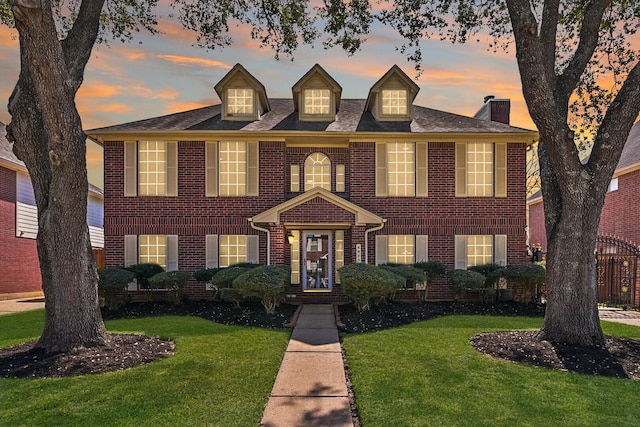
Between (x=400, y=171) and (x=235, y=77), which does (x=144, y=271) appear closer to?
(x=235, y=77)

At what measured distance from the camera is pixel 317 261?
15.5m

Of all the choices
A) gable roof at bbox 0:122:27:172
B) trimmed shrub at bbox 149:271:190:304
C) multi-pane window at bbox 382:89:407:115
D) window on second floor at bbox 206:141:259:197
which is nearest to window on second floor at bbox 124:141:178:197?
window on second floor at bbox 206:141:259:197

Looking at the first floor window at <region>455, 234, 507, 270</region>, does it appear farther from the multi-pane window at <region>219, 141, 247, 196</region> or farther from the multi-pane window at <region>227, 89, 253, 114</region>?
the multi-pane window at <region>227, 89, 253, 114</region>

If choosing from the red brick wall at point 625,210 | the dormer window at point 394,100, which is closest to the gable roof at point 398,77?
the dormer window at point 394,100

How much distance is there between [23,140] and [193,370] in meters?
5.00

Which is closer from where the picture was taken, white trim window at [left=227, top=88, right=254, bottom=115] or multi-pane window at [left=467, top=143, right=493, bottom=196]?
multi-pane window at [left=467, top=143, right=493, bottom=196]

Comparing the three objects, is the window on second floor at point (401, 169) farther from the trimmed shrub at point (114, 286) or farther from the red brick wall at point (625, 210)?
the red brick wall at point (625, 210)

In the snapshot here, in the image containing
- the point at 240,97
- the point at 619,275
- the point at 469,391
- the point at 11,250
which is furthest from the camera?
the point at 11,250

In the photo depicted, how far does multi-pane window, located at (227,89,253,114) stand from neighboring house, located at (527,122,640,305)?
42.2ft

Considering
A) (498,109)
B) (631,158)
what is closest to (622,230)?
(631,158)

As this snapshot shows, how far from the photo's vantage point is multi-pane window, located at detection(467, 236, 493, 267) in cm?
1545

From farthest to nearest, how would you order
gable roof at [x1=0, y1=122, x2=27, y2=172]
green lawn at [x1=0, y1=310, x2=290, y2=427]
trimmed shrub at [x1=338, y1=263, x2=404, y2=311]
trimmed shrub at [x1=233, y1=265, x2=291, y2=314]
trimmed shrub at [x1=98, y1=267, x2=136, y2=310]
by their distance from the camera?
gable roof at [x1=0, y1=122, x2=27, y2=172] < trimmed shrub at [x1=98, y1=267, x2=136, y2=310] < trimmed shrub at [x1=338, y1=263, x2=404, y2=311] < trimmed shrub at [x1=233, y1=265, x2=291, y2=314] < green lawn at [x1=0, y1=310, x2=290, y2=427]

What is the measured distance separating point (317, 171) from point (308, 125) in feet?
5.27

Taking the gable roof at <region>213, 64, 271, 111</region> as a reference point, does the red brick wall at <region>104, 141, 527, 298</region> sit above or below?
below
